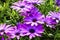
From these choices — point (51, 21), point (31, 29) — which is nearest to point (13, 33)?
point (31, 29)

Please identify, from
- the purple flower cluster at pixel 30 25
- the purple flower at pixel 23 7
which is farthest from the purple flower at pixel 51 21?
the purple flower at pixel 23 7

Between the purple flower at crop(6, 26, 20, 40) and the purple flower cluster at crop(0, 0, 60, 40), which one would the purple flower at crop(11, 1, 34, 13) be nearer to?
the purple flower cluster at crop(0, 0, 60, 40)

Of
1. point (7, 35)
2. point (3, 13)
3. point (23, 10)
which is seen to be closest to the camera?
point (7, 35)

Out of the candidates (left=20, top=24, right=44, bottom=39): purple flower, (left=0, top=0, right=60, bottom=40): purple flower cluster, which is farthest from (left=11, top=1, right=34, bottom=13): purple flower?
(left=20, top=24, right=44, bottom=39): purple flower

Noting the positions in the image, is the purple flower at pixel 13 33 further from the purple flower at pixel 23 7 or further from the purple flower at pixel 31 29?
the purple flower at pixel 23 7

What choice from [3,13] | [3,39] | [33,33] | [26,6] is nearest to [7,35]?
[3,39]

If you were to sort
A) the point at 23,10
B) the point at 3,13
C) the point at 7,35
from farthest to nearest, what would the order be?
the point at 3,13 < the point at 23,10 < the point at 7,35

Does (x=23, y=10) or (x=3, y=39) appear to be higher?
(x=23, y=10)

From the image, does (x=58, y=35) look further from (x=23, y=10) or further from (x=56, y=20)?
(x=23, y=10)

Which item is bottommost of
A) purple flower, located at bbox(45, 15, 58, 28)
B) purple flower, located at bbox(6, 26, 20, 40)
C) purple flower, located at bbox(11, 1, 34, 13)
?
purple flower, located at bbox(6, 26, 20, 40)

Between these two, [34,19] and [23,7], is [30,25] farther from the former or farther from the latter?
[23,7]

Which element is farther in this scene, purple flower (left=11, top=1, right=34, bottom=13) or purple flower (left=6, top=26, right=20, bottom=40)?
purple flower (left=11, top=1, right=34, bottom=13)
